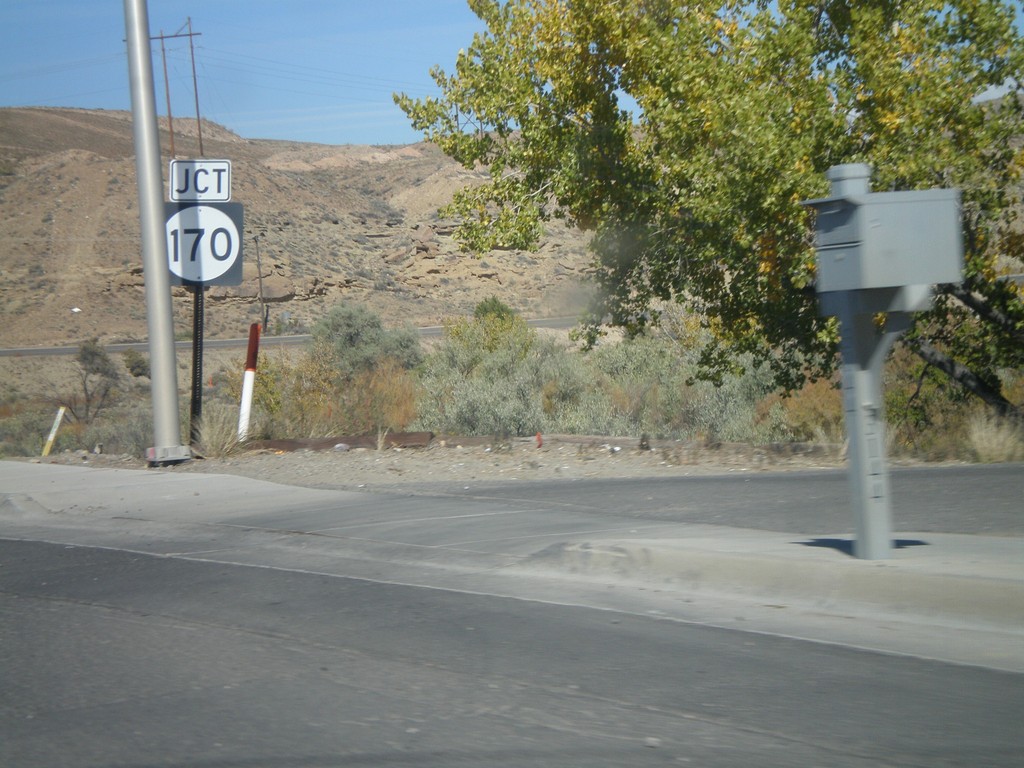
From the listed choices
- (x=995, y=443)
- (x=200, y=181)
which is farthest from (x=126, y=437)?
(x=995, y=443)

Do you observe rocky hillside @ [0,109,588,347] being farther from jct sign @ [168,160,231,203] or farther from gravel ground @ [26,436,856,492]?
jct sign @ [168,160,231,203]

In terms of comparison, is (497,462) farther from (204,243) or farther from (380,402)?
(380,402)

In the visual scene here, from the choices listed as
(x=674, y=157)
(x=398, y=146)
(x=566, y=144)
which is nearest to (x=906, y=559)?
(x=674, y=157)

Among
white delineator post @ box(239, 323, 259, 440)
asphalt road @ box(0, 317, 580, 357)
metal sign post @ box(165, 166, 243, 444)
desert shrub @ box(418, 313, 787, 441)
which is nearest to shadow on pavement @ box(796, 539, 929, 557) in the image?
metal sign post @ box(165, 166, 243, 444)

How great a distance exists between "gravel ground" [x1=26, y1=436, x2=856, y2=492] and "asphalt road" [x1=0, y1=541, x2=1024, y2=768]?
18.0ft

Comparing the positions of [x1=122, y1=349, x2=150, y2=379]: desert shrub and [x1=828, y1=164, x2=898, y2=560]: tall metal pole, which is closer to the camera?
[x1=828, y1=164, x2=898, y2=560]: tall metal pole

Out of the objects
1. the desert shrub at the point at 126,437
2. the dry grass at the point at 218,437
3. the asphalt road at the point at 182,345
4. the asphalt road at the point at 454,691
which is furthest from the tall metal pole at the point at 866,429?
the asphalt road at the point at 182,345

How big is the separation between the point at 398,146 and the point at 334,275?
5994cm

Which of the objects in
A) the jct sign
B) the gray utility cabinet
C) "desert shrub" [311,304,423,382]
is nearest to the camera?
the gray utility cabinet

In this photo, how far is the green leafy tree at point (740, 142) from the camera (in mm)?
13422

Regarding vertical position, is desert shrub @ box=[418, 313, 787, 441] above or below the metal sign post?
below

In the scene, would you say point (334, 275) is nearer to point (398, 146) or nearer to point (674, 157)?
point (674, 157)

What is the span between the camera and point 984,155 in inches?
561

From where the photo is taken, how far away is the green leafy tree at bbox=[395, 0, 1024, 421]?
528 inches
